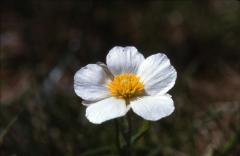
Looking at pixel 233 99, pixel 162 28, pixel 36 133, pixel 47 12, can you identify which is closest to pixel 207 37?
pixel 162 28

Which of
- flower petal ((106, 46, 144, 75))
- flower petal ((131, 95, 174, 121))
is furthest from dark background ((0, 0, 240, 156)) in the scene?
flower petal ((131, 95, 174, 121))

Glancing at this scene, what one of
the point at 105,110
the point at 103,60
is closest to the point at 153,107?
the point at 105,110

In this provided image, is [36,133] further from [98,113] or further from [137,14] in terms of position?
[137,14]

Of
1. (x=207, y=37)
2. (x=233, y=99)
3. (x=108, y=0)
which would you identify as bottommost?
(x=233, y=99)

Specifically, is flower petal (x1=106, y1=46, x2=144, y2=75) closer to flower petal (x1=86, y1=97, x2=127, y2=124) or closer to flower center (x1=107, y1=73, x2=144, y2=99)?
flower center (x1=107, y1=73, x2=144, y2=99)

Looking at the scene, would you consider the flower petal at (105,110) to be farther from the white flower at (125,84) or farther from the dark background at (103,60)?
the dark background at (103,60)

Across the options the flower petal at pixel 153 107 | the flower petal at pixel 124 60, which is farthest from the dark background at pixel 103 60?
the flower petal at pixel 153 107

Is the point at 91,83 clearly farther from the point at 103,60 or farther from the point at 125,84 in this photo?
the point at 103,60
